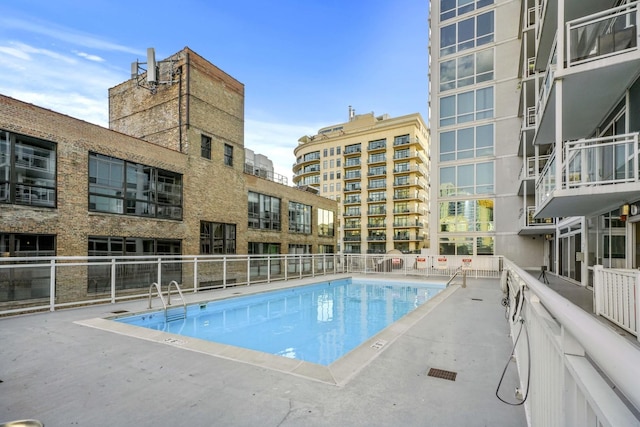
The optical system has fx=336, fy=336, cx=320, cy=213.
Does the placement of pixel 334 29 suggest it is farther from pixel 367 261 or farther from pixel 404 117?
pixel 404 117

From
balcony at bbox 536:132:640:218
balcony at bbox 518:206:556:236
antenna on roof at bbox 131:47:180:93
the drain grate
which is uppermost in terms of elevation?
antenna on roof at bbox 131:47:180:93

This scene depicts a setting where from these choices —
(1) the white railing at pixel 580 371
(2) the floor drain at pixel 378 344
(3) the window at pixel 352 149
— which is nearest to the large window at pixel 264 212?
(2) the floor drain at pixel 378 344

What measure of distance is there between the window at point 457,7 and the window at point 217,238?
1981 cm

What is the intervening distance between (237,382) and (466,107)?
22.8 m

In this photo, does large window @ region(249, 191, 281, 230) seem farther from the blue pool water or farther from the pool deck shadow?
the pool deck shadow

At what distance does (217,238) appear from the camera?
619 inches

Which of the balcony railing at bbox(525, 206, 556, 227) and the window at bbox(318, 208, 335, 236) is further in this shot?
the window at bbox(318, 208, 335, 236)

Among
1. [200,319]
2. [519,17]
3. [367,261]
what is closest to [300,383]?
Result: [200,319]

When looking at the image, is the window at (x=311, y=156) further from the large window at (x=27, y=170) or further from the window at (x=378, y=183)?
the large window at (x=27, y=170)

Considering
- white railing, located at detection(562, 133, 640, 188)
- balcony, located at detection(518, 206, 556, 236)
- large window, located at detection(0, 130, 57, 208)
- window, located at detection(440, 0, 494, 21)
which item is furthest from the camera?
window, located at detection(440, 0, 494, 21)

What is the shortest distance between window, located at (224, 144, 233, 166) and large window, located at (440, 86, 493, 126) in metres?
14.1

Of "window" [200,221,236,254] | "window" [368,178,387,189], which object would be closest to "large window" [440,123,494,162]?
"window" [200,221,236,254]

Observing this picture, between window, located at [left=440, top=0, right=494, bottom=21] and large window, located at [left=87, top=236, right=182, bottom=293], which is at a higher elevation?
window, located at [left=440, top=0, right=494, bottom=21]

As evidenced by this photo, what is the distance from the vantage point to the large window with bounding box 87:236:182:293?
336 inches
